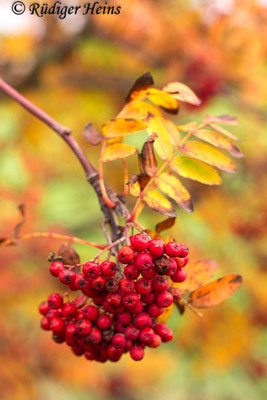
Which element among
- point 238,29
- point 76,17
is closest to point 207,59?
point 238,29

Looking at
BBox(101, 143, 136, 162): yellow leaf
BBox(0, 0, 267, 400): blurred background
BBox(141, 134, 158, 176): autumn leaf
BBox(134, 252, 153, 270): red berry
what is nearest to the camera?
BBox(134, 252, 153, 270): red berry

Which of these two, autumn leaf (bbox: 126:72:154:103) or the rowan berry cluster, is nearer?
the rowan berry cluster

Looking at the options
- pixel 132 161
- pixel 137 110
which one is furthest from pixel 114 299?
pixel 132 161

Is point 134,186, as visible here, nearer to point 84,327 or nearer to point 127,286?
point 127,286

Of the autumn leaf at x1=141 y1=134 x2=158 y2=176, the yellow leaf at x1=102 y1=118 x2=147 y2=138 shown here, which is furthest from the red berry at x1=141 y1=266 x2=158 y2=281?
the yellow leaf at x1=102 y1=118 x2=147 y2=138

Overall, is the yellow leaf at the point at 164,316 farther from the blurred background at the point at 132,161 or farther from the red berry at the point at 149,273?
the blurred background at the point at 132,161

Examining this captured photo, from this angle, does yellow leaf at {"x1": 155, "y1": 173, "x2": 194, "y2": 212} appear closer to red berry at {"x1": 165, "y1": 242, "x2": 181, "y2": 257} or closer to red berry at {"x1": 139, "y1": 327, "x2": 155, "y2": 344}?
red berry at {"x1": 165, "y1": 242, "x2": 181, "y2": 257}
